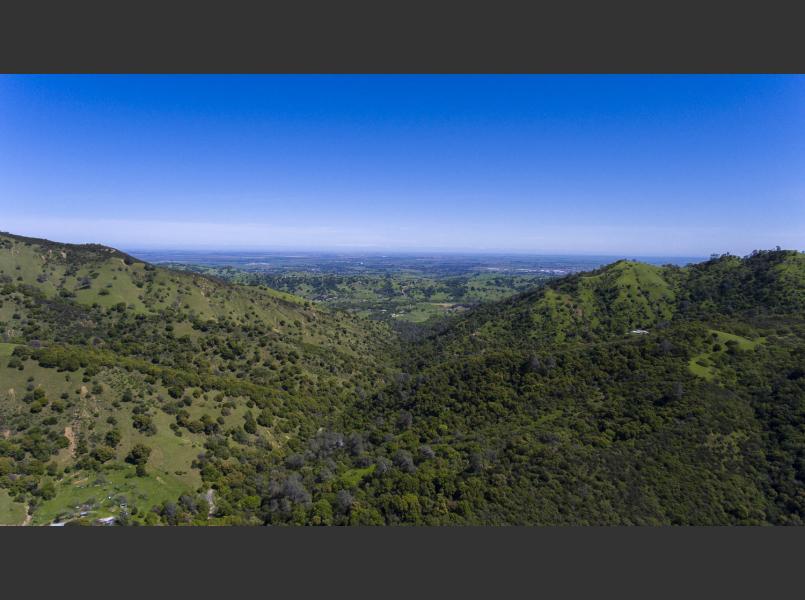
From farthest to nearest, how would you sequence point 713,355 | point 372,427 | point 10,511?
1. point 372,427
2. point 713,355
3. point 10,511

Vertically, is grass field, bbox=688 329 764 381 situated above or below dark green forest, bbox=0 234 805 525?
above

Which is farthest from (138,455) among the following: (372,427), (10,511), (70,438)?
(372,427)

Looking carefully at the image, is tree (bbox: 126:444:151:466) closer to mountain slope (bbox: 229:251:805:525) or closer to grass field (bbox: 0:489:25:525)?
grass field (bbox: 0:489:25:525)

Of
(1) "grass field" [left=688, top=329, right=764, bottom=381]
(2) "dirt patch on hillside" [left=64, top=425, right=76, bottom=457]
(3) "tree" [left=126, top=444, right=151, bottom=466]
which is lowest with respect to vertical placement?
(3) "tree" [left=126, top=444, right=151, bottom=466]

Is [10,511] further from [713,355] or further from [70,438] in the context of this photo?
[713,355]

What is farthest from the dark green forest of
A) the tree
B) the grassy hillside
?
the grassy hillside

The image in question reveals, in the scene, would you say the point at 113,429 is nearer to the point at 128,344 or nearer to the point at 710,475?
the point at 128,344

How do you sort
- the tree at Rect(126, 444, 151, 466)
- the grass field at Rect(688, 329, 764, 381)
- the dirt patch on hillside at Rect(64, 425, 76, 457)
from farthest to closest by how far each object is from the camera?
the grass field at Rect(688, 329, 764, 381), the tree at Rect(126, 444, 151, 466), the dirt patch on hillside at Rect(64, 425, 76, 457)

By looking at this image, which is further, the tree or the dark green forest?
the tree

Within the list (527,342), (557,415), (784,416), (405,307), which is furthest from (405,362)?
(405,307)
